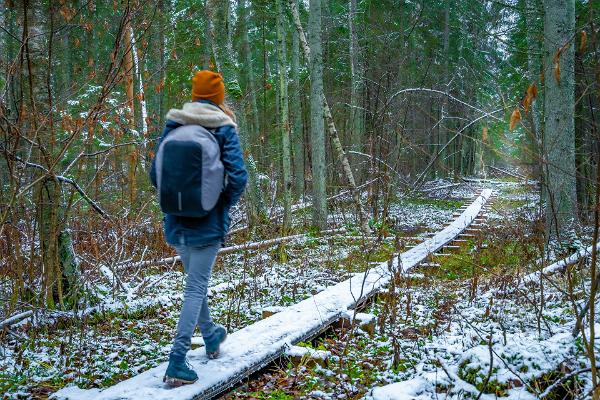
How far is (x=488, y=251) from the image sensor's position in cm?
986

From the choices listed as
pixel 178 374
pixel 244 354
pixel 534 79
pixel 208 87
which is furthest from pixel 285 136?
pixel 178 374

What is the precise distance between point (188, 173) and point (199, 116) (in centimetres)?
47

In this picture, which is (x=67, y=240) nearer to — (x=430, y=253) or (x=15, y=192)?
(x=15, y=192)

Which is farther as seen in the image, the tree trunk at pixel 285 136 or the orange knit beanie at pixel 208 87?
the tree trunk at pixel 285 136

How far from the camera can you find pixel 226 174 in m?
3.65

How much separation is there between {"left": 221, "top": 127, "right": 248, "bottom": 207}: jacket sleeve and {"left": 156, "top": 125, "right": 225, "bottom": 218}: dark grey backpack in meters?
0.10

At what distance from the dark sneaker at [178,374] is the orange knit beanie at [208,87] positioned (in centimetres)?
202

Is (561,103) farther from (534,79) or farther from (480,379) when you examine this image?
(534,79)

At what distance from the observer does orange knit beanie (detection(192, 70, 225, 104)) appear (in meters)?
3.82

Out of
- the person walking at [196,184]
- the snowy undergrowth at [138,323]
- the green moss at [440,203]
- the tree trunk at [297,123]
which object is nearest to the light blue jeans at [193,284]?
the person walking at [196,184]

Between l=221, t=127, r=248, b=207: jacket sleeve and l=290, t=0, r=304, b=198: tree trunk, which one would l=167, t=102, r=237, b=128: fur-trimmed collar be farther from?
l=290, t=0, r=304, b=198: tree trunk

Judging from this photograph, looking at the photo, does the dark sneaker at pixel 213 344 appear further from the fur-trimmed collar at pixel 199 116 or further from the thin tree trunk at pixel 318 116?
the thin tree trunk at pixel 318 116

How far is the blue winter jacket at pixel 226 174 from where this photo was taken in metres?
3.64

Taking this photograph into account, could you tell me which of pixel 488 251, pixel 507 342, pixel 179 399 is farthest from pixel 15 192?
pixel 488 251
